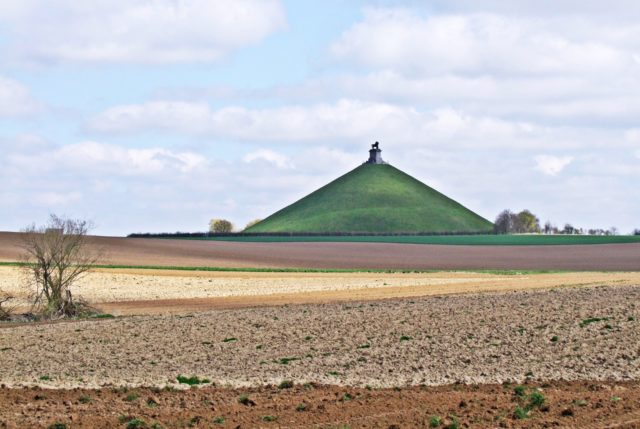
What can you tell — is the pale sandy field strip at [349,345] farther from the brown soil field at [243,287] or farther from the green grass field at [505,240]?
the green grass field at [505,240]

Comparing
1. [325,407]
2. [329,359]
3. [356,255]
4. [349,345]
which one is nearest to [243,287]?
[349,345]

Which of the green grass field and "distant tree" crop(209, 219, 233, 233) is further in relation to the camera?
"distant tree" crop(209, 219, 233, 233)

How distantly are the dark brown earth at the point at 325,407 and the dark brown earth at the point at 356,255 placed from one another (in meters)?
53.1

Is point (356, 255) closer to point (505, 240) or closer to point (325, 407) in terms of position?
point (505, 240)

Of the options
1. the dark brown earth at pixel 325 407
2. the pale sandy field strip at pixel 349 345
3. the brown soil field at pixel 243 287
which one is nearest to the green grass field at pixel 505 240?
the brown soil field at pixel 243 287

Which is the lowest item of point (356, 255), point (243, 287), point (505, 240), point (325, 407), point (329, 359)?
point (325, 407)

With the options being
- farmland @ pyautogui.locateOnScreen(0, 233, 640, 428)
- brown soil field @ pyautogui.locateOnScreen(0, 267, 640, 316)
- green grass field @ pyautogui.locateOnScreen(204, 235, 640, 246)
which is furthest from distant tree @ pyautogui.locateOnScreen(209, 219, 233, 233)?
farmland @ pyautogui.locateOnScreen(0, 233, 640, 428)

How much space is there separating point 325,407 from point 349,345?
941 centimetres

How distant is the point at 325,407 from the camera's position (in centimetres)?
1997

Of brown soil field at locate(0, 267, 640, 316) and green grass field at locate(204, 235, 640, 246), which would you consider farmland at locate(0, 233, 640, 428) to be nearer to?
brown soil field at locate(0, 267, 640, 316)

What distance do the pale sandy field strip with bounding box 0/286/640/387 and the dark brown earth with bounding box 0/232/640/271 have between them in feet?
132

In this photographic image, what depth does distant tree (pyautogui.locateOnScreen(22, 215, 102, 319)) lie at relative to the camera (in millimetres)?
41500

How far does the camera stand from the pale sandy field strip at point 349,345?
24906 millimetres

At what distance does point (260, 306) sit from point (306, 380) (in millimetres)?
18644
